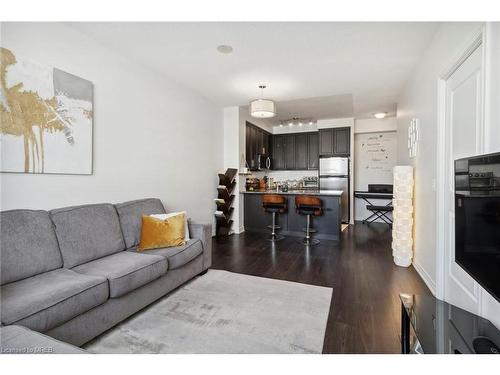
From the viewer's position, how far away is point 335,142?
643 centimetres

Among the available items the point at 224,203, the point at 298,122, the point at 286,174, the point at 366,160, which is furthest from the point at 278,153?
the point at 224,203

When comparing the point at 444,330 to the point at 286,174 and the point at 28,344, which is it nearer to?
the point at 28,344

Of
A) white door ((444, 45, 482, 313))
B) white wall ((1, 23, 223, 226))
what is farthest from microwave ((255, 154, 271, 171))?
white door ((444, 45, 482, 313))

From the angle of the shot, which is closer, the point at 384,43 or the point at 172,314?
the point at 172,314

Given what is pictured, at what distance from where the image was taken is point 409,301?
5.12 ft

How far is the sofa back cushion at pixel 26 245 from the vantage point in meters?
1.69

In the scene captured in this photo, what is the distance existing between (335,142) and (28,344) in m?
6.51

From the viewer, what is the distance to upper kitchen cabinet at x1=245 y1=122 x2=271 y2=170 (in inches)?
226

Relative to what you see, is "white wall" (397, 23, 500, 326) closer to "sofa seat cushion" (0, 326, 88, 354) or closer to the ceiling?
the ceiling

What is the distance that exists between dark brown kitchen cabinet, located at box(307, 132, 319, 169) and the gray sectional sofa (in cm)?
502

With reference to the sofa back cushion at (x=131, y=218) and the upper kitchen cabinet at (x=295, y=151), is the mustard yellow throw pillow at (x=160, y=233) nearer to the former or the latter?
the sofa back cushion at (x=131, y=218)
